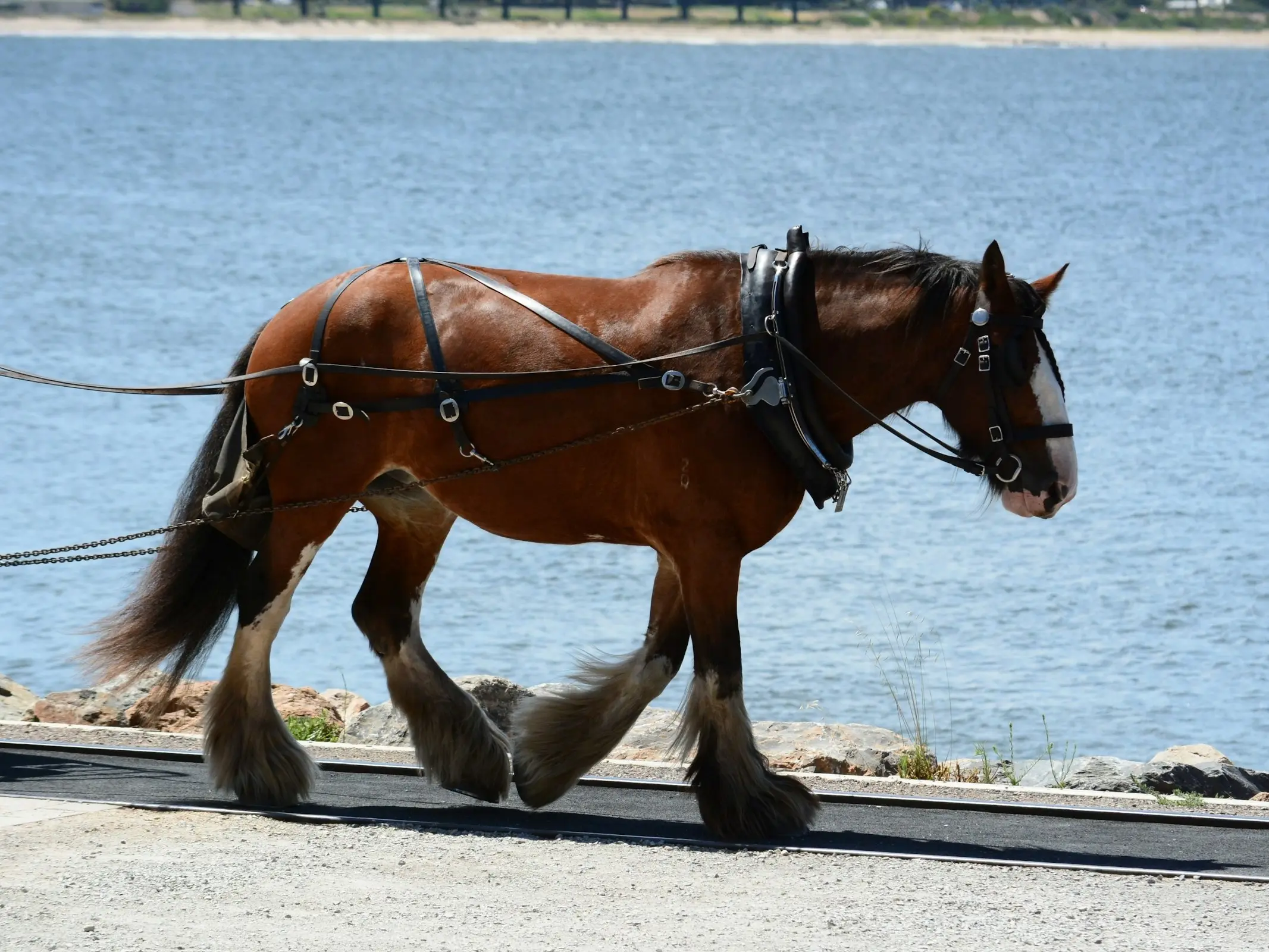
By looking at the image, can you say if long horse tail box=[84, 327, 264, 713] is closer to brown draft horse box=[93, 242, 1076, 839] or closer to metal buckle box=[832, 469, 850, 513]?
brown draft horse box=[93, 242, 1076, 839]

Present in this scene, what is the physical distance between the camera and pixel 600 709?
7645mm

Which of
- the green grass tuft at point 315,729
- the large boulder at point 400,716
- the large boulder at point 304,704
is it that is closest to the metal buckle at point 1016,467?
the large boulder at point 400,716

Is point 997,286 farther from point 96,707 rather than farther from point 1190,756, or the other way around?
point 96,707

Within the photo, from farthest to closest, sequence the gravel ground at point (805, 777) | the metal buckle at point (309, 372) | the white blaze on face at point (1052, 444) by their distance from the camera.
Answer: the gravel ground at point (805, 777)
the metal buckle at point (309, 372)
the white blaze on face at point (1052, 444)

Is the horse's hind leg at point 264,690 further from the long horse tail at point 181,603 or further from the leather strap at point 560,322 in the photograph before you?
the leather strap at point 560,322

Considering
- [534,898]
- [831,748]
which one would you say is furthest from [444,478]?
[831,748]

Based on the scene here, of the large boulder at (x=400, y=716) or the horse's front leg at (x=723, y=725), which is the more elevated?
the horse's front leg at (x=723, y=725)

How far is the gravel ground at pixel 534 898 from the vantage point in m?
6.01

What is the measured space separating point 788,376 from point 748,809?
1.57 metres

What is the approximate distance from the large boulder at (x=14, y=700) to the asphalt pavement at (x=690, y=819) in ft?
6.68

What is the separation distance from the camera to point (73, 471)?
2041 cm

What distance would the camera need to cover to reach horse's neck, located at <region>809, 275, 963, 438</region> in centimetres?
716

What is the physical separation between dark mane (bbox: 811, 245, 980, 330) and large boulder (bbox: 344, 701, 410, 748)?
136 inches

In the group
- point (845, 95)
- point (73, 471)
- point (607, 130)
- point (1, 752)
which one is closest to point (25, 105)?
point (607, 130)
